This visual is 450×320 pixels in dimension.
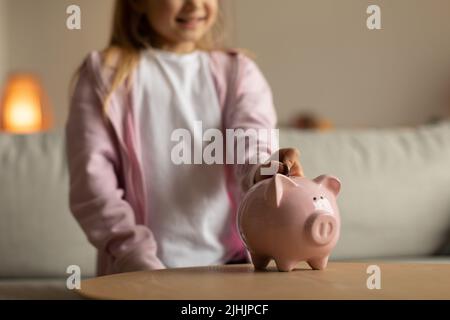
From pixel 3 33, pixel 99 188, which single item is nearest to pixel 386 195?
pixel 99 188

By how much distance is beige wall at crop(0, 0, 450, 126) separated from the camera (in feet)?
7.46

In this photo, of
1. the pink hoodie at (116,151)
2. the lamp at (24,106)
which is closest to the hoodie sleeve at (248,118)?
the pink hoodie at (116,151)

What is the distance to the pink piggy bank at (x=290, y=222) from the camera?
2.53 ft

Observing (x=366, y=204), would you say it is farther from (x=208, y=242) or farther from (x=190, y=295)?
(x=190, y=295)

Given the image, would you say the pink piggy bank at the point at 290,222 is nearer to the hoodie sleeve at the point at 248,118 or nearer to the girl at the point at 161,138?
the hoodie sleeve at the point at 248,118

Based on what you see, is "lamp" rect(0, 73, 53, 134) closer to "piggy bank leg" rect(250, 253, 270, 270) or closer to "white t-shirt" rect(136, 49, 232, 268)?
"white t-shirt" rect(136, 49, 232, 268)

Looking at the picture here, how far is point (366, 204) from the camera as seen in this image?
5.41 feet

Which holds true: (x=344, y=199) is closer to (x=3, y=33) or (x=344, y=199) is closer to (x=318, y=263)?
(x=318, y=263)

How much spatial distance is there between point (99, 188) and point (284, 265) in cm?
39

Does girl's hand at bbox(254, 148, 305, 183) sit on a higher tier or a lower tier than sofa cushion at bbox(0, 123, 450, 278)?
higher

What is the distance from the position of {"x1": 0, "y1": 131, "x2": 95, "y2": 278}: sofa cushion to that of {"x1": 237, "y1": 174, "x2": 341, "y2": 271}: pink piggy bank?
0.85m

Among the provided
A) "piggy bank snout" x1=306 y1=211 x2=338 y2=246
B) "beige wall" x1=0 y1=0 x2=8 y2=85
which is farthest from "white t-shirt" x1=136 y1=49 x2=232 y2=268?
A: "beige wall" x1=0 y1=0 x2=8 y2=85

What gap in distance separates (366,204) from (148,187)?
0.64 meters

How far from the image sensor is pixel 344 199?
5.37ft
